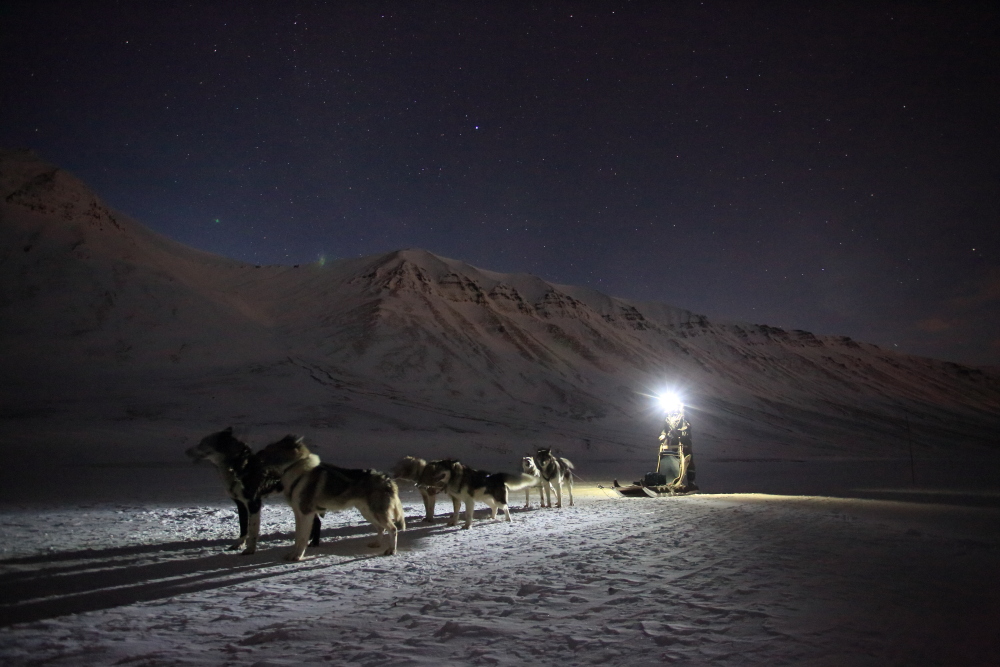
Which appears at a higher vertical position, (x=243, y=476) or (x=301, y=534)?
(x=243, y=476)

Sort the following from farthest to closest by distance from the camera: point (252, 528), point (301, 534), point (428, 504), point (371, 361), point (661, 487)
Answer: point (371, 361) < point (661, 487) < point (428, 504) < point (252, 528) < point (301, 534)

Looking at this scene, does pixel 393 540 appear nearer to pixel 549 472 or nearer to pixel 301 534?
pixel 301 534

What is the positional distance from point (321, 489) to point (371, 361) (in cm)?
6988

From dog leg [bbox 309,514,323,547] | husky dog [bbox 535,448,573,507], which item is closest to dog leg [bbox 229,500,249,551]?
dog leg [bbox 309,514,323,547]

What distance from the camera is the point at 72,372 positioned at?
169 ft

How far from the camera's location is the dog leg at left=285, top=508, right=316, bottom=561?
7691mm

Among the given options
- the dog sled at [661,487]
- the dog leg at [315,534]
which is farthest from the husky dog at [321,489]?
the dog sled at [661,487]

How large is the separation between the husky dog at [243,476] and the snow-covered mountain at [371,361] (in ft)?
87.1

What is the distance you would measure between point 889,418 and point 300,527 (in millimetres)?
126836

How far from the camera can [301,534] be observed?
25.5 ft

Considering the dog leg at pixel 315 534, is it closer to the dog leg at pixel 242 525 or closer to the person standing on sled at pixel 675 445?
the dog leg at pixel 242 525

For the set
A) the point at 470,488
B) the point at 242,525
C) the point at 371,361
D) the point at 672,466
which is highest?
the point at 371,361

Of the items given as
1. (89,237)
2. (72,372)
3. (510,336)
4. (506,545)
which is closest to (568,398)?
(510,336)

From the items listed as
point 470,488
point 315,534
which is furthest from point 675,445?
point 315,534
